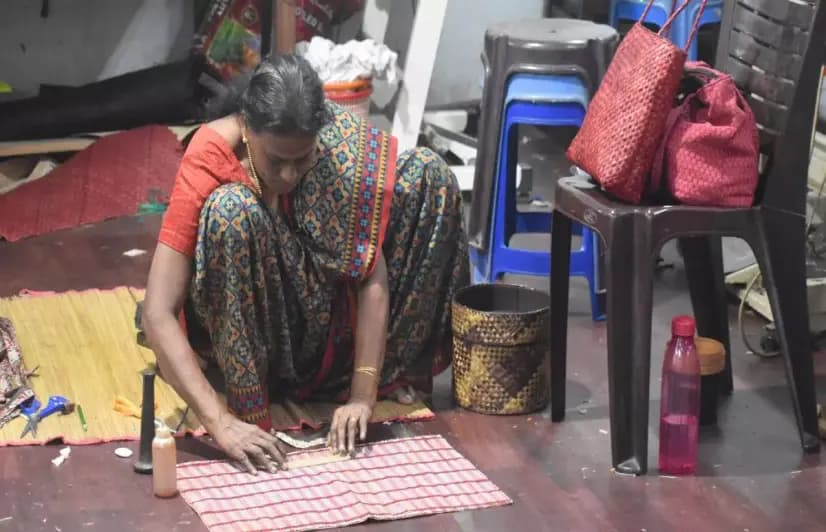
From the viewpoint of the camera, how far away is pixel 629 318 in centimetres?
272

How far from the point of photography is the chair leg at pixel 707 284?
3137 mm

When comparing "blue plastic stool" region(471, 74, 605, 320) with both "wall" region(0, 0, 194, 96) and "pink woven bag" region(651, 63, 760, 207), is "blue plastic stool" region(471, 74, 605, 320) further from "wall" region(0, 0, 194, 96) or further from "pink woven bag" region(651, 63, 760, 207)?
"wall" region(0, 0, 194, 96)

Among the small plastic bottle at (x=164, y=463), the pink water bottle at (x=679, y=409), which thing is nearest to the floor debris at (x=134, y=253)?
the small plastic bottle at (x=164, y=463)

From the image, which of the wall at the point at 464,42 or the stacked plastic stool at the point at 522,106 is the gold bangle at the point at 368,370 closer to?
the stacked plastic stool at the point at 522,106

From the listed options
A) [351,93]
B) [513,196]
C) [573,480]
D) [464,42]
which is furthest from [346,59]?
[573,480]

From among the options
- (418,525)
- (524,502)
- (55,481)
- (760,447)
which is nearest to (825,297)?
(760,447)

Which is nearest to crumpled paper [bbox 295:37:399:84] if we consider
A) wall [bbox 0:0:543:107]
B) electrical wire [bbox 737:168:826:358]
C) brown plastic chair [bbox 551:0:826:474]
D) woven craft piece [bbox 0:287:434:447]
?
wall [bbox 0:0:543:107]

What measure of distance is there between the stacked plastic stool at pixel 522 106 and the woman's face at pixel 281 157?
1.00 m

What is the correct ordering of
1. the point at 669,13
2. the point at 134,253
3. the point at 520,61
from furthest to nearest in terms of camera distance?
the point at 669,13, the point at 134,253, the point at 520,61

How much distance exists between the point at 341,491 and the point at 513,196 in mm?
1346

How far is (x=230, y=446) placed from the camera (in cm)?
273

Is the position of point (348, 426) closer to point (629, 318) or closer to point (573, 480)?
point (573, 480)

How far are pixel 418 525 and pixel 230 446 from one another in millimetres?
428

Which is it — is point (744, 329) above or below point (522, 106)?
below
